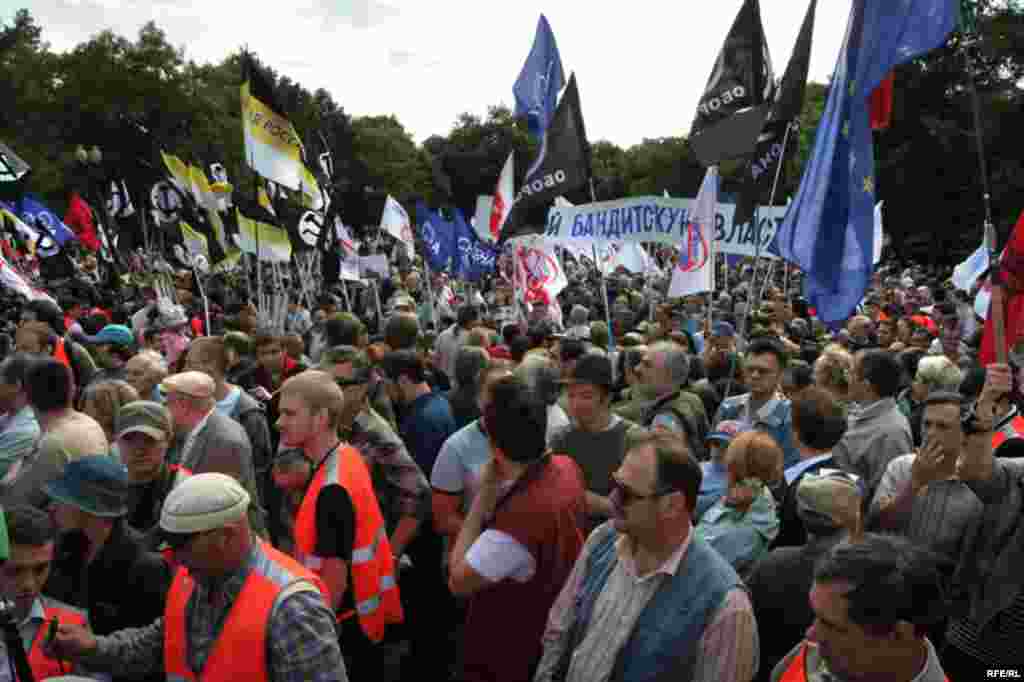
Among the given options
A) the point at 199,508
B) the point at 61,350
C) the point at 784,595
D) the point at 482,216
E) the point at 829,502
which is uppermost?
the point at 482,216

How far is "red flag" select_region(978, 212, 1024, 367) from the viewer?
443 centimetres

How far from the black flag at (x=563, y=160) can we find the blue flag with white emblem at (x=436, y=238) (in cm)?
609

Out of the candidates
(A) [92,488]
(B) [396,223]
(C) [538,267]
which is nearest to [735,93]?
(C) [538,267]

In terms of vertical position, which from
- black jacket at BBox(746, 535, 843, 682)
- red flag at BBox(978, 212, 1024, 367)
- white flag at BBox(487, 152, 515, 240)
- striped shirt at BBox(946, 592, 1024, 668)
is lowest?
striped shirt at BBox(946, 592, 1024, 668)

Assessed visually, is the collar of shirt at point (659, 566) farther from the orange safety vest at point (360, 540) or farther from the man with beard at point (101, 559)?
the man with beard at point (101, 559)

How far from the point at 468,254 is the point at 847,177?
10.8 m

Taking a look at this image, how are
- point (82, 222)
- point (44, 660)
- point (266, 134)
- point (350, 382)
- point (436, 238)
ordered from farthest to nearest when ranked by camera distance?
point (82, 222)
point (436, 238)
point (266, 134)
point (350, 382)
point (44, 660)

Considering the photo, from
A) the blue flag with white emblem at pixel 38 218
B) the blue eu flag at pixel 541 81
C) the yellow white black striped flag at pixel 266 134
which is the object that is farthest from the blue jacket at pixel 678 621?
the blue flag with white emblem at pixel 38 218

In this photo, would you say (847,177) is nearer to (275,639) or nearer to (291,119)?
(275,639)

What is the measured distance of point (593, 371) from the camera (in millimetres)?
4754

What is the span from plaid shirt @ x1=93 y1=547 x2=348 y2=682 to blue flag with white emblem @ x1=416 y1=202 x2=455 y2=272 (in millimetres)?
12550

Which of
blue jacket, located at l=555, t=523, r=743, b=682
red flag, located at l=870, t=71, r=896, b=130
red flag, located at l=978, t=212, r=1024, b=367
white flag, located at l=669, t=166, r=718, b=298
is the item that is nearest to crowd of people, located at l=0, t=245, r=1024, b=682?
blue jacket, located at l=555, t=523, r=743, b=682

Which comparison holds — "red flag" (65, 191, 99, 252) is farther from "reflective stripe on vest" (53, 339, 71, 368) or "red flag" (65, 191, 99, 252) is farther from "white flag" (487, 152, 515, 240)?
"reflective stripe on vest" (53, 339, 71, 368)

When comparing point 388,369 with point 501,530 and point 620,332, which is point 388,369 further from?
point 620,332
